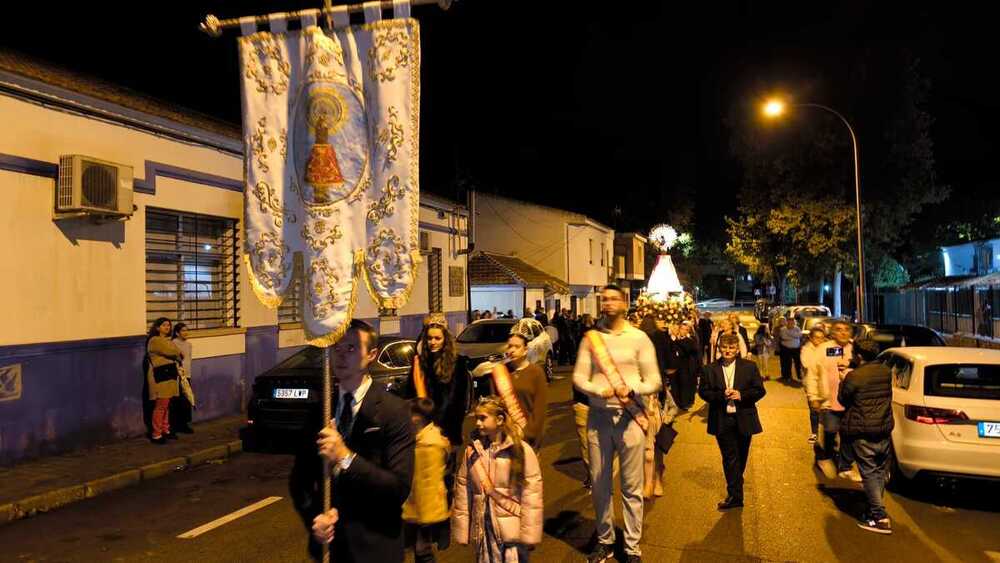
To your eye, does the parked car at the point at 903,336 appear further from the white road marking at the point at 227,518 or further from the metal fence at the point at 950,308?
the white road marking at the point at 227,518

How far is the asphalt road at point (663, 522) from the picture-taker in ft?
18.9

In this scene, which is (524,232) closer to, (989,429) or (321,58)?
(989,429)

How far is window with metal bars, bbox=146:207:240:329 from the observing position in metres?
11.8

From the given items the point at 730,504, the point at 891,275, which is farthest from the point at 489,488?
the point at 891,275

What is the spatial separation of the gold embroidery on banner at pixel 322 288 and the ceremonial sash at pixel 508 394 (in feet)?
7.40

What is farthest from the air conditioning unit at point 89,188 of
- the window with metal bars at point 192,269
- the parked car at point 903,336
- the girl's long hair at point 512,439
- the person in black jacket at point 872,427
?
the parked car at point 903,336

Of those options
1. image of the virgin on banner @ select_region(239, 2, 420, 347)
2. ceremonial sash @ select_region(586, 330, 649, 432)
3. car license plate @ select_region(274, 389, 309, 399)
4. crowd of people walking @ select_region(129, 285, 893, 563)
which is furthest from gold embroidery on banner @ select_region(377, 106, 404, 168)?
car license plate @ select_region(274, 389, 309, 399)

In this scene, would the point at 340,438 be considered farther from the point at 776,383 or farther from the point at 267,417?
the point at 776,383

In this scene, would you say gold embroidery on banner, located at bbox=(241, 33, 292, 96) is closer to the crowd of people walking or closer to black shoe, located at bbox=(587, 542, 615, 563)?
the crowd of people walking

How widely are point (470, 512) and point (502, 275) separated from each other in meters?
25.0

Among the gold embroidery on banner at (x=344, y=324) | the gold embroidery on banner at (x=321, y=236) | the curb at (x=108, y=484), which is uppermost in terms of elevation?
the gold embroidery on banner at (x=321, y=236)

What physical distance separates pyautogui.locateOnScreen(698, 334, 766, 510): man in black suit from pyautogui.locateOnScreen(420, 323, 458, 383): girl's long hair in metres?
2.52

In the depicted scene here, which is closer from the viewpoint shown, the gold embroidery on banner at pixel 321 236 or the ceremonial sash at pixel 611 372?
the gold embroidery on banner at pixel 321 236

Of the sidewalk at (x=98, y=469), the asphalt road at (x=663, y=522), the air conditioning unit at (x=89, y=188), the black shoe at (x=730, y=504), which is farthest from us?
the air conditioning unit at (x=89, y=188)
